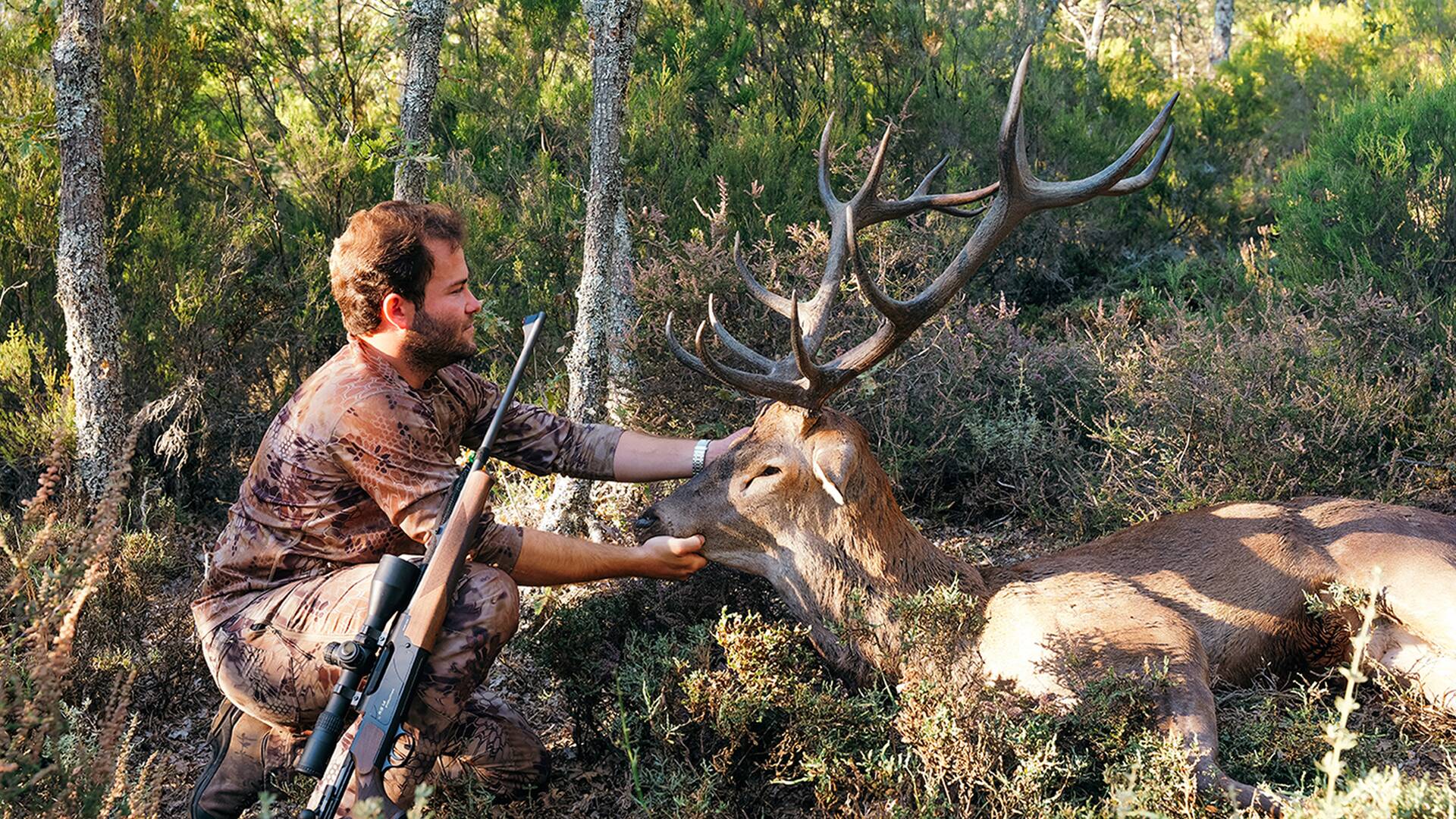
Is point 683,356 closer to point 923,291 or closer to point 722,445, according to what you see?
point 722,445

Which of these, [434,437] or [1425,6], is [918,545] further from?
[1425,6]

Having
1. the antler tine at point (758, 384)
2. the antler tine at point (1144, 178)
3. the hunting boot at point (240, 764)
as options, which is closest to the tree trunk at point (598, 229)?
the antler tine at point (758, 384)

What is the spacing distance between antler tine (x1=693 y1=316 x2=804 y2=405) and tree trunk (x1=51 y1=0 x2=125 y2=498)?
12.8ft

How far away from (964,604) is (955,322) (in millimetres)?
2855

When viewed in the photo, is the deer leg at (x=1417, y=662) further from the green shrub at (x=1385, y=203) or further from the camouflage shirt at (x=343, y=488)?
the green shrub at (x=1385, y=203)

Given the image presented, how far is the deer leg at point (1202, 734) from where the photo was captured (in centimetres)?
348

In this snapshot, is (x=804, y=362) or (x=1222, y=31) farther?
(x=1222, y=31)

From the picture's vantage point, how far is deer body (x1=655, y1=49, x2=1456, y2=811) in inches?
156

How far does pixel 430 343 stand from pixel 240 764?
4.67ft

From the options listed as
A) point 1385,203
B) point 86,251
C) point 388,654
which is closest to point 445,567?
point 388,654

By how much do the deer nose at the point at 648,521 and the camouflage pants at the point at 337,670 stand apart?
19.9 inches

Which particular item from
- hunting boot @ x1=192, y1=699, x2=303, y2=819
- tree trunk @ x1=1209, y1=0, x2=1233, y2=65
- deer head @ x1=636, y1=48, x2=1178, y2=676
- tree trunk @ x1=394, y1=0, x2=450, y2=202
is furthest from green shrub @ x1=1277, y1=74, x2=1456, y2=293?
tree trunk @ x1=1209, y1=0, x2=1233, y2=65

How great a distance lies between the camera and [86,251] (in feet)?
20.6

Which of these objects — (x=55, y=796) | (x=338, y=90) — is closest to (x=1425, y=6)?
(x=338, y=90)
